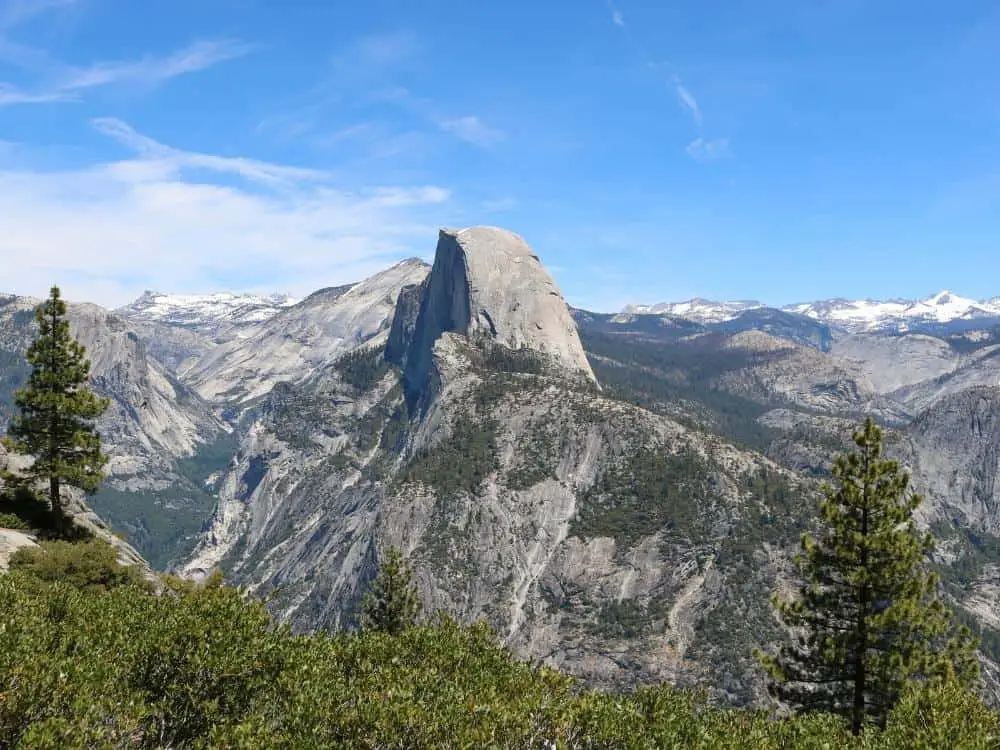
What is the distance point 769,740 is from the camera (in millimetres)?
24641

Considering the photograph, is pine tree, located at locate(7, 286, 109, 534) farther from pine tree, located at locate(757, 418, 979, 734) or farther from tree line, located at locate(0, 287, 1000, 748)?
pine tree, located at locate(757, 418, 979, 734)

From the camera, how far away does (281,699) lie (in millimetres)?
24484

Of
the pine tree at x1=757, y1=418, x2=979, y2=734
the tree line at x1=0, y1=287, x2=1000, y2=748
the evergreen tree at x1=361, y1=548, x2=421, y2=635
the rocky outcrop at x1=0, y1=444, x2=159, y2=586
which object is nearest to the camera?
the tree line at x1=0, y1=287, x2=1000, y2=748

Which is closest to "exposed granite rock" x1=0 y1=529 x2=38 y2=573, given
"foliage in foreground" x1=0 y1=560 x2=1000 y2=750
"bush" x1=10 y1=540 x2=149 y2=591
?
"bush" x1=10 y1=540 x2=149 y2=591

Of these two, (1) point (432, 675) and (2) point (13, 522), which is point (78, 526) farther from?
(1) point (432, 675)

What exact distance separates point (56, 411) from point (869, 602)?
166 ft

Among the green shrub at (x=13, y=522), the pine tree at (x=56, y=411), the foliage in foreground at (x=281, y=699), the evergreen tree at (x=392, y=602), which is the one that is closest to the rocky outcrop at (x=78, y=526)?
the green shrub at (x=13, y=522)

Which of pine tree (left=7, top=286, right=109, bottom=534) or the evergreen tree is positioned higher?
pine tree (left=7, top=286, right=109, bottom=534)

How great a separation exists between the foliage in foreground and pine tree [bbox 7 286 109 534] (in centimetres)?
2285

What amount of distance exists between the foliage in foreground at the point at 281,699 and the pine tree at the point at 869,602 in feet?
29.3

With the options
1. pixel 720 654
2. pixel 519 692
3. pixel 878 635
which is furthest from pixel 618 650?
pixel 519 692

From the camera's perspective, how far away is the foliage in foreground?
64.3 feet

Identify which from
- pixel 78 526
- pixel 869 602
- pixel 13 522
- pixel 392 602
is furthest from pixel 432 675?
pixel 392 602

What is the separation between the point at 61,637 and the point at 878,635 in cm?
3669
